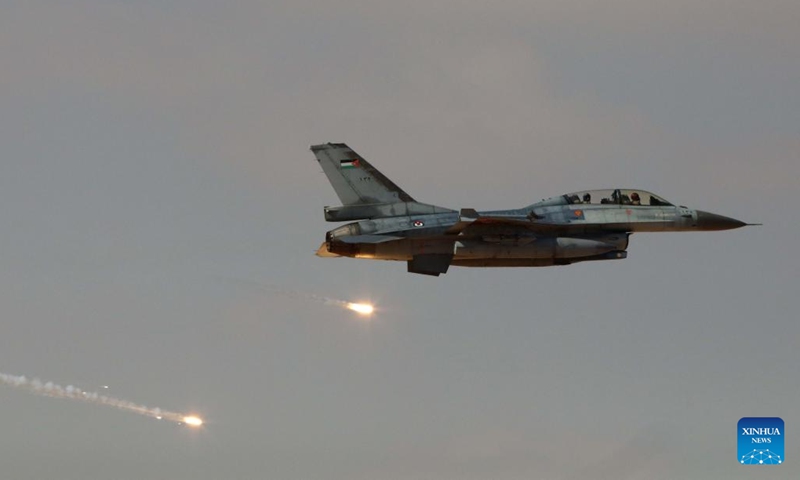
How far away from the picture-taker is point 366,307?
267 ft

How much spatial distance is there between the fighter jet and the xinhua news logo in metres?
8.33

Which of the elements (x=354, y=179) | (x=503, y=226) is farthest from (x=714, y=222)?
(x=354, y=179)

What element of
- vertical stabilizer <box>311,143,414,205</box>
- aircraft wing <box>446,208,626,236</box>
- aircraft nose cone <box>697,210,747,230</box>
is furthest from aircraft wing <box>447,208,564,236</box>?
aircraft nose cone <box>697,210,747,230</box>

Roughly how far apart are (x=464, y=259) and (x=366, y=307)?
22.5 ft

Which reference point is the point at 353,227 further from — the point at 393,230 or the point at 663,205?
the point at 663,205

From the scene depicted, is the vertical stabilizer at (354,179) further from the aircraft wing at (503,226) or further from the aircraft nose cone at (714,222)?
the aircraft nose cone at (714,222)

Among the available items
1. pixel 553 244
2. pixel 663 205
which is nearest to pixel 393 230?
pixel 553 244

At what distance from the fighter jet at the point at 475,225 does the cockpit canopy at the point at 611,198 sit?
40 mm

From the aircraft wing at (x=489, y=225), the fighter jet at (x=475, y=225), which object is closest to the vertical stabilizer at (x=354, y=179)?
the fighter jet at (x=475, y=225)

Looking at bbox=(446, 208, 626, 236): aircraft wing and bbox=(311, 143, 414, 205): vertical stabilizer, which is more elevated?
bbox=(311, 143, 414, 205): vertical stabilizer

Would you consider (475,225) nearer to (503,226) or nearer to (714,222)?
(503,226)

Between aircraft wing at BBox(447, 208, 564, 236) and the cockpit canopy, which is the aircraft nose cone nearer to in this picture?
the cockpit canopy

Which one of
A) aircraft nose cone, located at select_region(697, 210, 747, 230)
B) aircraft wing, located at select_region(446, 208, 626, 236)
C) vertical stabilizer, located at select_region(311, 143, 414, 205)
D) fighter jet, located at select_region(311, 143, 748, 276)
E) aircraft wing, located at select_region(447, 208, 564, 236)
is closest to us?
aircraft wing, located at select_region(447, 208, 564, 236)

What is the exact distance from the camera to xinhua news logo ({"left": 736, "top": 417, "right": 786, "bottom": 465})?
2958 inches
